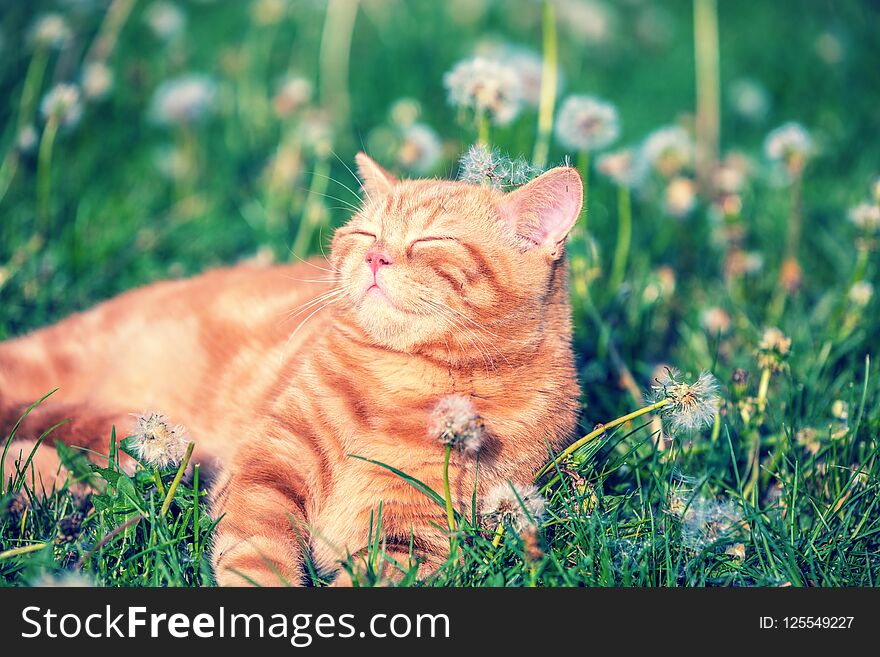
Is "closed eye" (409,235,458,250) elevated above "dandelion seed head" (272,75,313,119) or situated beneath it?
situated beneath

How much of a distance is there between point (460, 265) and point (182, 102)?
259 cm

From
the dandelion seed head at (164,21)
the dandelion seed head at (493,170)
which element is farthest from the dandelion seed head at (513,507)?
the dandelion seed head at (164,21)

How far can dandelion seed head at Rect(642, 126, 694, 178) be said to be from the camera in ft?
11.4

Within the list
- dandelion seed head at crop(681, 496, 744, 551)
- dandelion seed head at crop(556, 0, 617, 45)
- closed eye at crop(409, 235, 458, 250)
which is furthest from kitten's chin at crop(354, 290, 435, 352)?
dandelion seed head at crop(556, 0, 617, 45)

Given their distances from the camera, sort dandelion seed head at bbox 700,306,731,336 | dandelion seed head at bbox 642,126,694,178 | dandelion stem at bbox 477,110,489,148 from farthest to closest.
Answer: dandelion seed head at bbox 642,126,694,178 < dandelion seed head at bbox 700,306,731,336 < dandelion stem at bbox 477,110,489,148

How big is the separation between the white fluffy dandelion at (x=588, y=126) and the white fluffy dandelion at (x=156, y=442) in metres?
1.86

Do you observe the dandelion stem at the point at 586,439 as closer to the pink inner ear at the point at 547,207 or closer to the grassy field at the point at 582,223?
the grassy field at the point at 582,223

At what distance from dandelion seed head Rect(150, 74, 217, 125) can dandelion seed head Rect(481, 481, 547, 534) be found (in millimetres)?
2920

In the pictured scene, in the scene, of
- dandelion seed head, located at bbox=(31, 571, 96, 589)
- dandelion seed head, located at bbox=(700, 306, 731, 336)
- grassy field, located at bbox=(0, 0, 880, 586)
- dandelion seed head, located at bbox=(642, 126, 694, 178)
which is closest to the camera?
dandelion seed head, located at bbox=(31, 571, 96, 589)

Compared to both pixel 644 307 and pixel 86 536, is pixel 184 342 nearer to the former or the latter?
pixel 86 536

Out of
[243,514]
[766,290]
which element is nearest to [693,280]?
[766,290]

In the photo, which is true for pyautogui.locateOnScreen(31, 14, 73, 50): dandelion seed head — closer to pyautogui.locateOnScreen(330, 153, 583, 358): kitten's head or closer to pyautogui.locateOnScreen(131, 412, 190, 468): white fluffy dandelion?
pyautogui.locateOnScreen(330, 153, 583, 358): kitten's head

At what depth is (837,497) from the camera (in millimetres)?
2066

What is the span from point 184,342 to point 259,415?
0.68m
